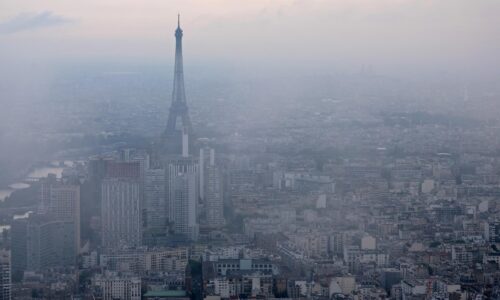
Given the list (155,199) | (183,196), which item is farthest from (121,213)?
(183,196)

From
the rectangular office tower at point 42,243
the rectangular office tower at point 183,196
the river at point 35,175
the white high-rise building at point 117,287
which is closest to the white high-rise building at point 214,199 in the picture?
the rectangular office tower at point 183,196

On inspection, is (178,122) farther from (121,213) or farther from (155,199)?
(121,213)

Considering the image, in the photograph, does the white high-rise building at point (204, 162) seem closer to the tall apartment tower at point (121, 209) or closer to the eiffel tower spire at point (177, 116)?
the eiffel tower spire at point (177, 116)

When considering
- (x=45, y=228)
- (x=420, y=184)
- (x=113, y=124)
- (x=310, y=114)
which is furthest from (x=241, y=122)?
(x=45, y=228)

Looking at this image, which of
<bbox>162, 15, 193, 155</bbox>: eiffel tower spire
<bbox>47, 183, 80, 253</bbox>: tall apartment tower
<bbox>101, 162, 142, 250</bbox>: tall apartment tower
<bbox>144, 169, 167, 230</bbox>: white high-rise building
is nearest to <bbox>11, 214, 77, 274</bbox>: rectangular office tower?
<bbox>47, 183, 80, 253</bbox>: tall apartment tower

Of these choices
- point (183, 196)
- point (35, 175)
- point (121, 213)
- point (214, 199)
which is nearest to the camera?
point (121, 213)
